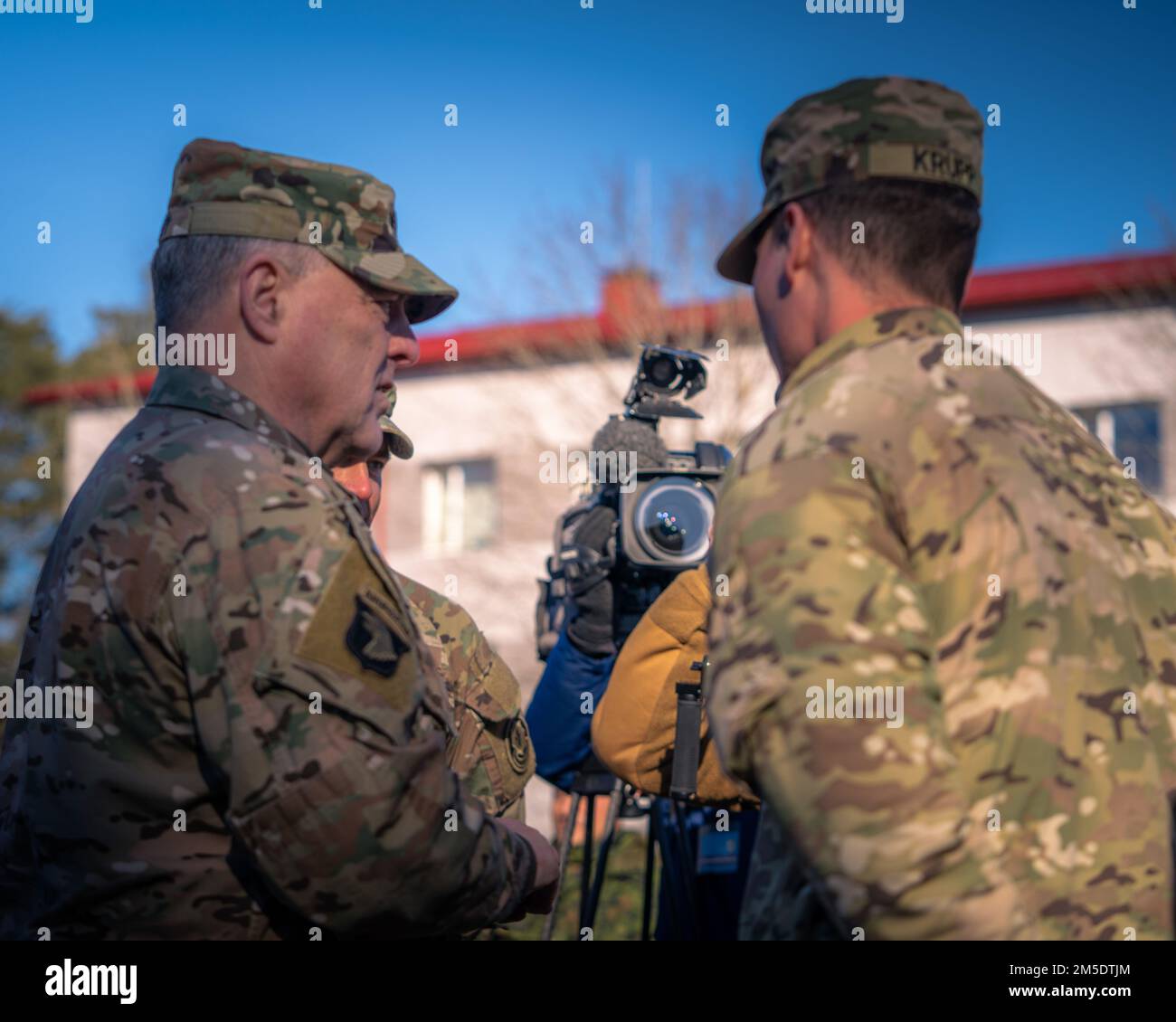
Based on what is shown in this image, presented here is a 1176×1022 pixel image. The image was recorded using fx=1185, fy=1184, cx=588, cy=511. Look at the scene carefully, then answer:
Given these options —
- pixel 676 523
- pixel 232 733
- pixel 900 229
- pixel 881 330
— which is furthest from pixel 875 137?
pixel 676 523

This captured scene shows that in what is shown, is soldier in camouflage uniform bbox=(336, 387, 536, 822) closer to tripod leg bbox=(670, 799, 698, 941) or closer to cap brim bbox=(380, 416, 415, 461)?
cap brim bbox=(380, 416, 415, 461)

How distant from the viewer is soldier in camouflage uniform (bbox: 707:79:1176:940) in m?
1.42

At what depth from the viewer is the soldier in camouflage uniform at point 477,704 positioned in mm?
3355

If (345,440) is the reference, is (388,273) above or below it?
above

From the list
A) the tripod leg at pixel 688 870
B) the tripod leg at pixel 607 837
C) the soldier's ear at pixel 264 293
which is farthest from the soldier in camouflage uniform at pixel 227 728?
the tripod leg at pixel 607 837

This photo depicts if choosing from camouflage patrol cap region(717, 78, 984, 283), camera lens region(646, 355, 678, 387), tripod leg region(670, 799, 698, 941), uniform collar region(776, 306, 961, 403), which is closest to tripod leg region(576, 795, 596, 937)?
tripod leg region(670, 799, 698, 941)

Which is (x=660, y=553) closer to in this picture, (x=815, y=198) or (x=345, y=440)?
(x=345, y=440)

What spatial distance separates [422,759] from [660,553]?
201 centimetres

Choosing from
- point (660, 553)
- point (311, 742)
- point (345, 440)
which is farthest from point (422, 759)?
point (660, 553)

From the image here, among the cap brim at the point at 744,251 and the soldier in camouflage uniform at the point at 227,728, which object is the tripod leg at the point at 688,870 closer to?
the soldier in camouflage uniform at the point at 227,728

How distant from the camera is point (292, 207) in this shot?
2.15m

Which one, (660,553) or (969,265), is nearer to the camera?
(969,265)

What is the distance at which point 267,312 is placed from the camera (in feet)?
6.97

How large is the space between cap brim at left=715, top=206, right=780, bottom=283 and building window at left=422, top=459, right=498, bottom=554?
14472 millimetres
